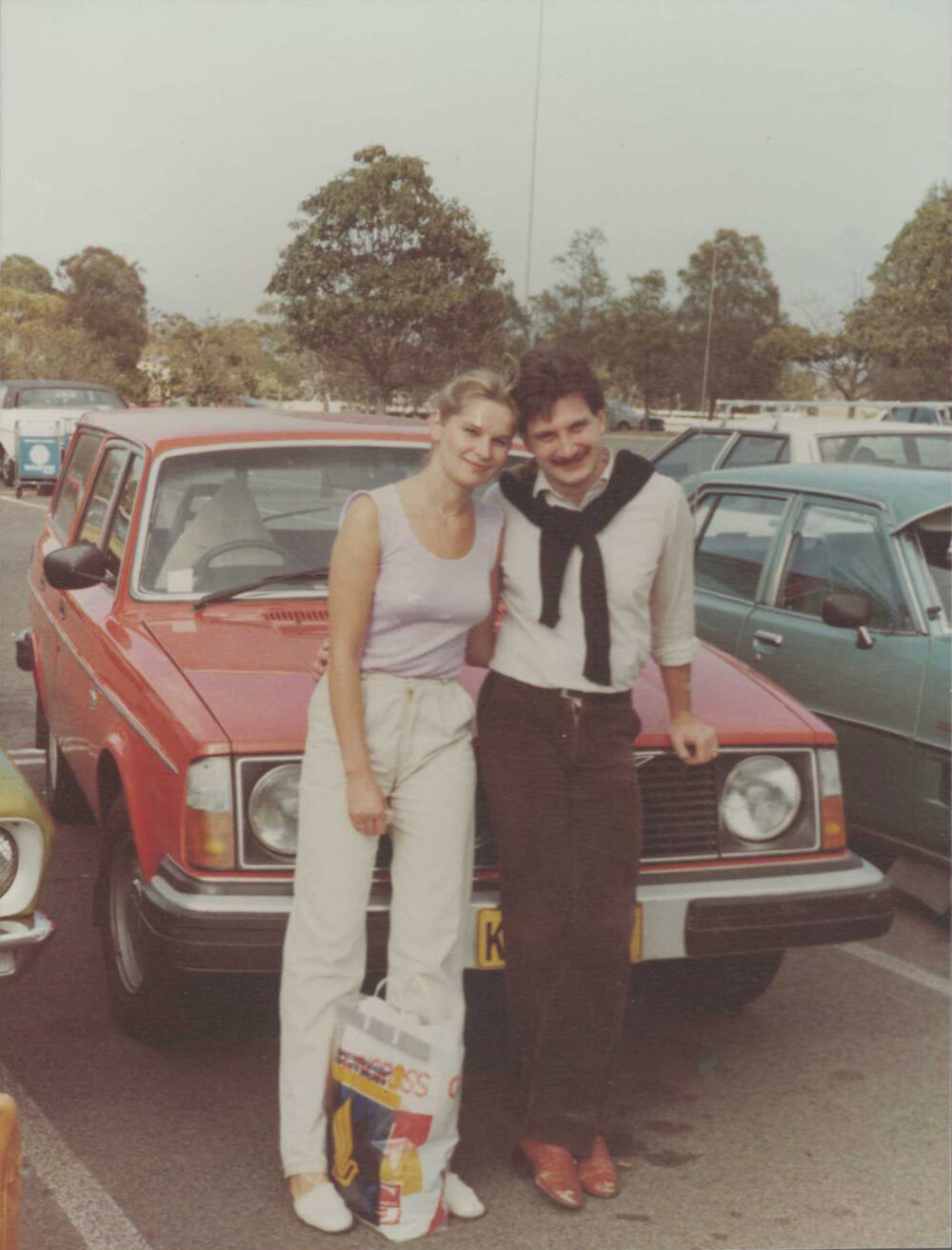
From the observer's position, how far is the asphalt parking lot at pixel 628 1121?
11.3 ft

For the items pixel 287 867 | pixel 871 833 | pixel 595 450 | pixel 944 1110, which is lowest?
pixel 944 1110

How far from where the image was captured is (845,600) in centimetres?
555

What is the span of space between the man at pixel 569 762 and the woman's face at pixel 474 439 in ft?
0.39

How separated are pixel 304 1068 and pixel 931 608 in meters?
3.09

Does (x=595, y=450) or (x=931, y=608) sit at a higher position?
(x=595, y=450)

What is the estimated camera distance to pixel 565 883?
3.53m

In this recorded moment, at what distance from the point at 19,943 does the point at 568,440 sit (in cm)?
175

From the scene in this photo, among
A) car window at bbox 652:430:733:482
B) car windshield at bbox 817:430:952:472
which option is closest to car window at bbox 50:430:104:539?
car windshield at bbox 817:430:952:472

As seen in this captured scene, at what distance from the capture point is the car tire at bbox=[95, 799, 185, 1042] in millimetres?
4152

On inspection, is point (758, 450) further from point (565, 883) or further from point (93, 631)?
point (565, 883)

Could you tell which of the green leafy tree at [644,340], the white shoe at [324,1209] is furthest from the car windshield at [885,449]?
the green leafy tree at [644,340]

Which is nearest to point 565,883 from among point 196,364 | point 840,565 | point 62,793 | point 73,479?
point 840,565

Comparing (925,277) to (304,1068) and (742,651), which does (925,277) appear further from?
(304,1068)

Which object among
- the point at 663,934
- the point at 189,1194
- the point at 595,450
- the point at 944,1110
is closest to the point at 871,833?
the point at 944,1110
